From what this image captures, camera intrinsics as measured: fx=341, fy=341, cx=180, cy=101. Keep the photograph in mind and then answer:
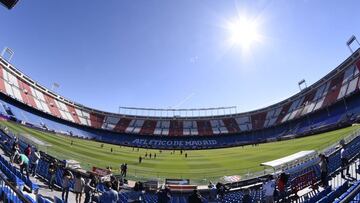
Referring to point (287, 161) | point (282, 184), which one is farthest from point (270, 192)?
point (287, 161)

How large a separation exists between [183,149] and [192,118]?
22.5m

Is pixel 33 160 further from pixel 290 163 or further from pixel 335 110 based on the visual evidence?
pixel 335 110

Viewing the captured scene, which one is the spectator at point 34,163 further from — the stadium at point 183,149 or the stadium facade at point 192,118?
the stadium facade at point 192,118

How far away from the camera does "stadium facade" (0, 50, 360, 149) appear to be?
65125 mm

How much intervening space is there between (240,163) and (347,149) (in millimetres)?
25018

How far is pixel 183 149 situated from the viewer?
267 feet

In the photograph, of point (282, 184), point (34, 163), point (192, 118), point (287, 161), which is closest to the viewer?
point (282, 184)

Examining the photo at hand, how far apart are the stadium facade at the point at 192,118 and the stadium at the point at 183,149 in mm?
298

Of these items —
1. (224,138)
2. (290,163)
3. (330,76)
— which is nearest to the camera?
(290,163)

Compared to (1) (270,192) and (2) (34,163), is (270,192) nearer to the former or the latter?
(1) (270,192)

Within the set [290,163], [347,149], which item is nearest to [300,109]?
[290,163]

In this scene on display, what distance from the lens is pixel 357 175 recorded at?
19.5 metres

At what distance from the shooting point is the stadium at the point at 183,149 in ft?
64.1

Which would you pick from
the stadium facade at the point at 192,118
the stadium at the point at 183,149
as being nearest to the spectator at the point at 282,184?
the stadium at the point at 183,149
